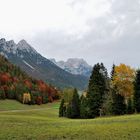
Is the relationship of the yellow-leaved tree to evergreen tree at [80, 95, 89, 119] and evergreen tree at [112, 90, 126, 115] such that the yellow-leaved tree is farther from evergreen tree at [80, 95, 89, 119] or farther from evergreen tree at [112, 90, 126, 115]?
evergreen tree at [80, 95, 89, 119]

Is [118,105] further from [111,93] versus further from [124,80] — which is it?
[124,80]

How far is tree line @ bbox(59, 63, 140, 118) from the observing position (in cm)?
9688

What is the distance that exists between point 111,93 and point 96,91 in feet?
14.7

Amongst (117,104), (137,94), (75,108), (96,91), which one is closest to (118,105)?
(117,104)

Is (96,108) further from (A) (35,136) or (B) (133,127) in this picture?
(A) (35,136)

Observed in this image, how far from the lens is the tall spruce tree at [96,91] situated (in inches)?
3905

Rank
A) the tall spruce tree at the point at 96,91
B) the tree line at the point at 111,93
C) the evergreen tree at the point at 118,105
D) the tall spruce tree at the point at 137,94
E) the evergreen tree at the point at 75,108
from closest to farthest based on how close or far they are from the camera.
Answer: the tall spruce tree at the point at 137,94
the evergreen tree at the point at 118,105
the tree line at the point at 111,93
the tall spruce tree at the point at 96,91
the evergreen tree at the point at 75,108

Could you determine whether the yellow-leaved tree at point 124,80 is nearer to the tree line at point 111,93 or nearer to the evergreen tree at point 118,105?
the tree line at point 111,93

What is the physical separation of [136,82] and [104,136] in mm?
60947

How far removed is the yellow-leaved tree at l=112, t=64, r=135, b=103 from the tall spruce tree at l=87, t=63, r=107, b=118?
3.42 m

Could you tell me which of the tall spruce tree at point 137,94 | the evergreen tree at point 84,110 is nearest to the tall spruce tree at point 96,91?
the evergreen tree at point 84,110

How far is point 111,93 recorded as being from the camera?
98750mm

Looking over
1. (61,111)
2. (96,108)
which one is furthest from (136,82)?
(61,111)

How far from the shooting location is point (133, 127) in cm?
4534
